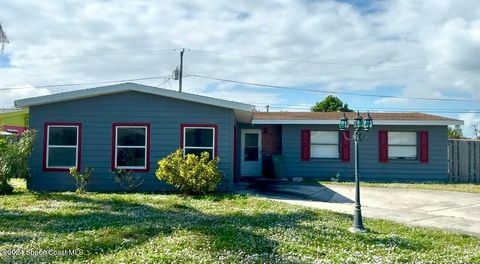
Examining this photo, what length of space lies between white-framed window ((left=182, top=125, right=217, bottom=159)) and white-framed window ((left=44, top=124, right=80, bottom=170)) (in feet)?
11.2

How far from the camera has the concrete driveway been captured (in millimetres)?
8930

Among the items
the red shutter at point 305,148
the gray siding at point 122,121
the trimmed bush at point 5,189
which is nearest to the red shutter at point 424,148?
the red shutter at point 305,148

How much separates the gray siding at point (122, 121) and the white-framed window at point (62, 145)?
0.20 m

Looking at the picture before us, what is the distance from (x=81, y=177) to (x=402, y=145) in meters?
12.8

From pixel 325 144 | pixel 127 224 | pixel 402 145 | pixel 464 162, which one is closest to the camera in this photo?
pixel 127 224

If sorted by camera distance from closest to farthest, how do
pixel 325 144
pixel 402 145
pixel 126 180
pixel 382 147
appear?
1. pixel 126 180
2. pixel 382 147
3. pixel 402 145
4. pixel 325 144

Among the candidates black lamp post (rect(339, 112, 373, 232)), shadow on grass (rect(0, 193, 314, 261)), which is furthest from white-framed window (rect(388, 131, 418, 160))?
black lamp post (rect(339, 112, 373, 232))

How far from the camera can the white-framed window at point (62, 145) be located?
12.8 metres

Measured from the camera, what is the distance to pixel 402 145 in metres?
17.2

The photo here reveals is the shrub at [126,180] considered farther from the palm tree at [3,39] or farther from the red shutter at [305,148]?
the red shutter at [305,148]

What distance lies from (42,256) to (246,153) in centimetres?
1378

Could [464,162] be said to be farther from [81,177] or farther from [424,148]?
[81,177]

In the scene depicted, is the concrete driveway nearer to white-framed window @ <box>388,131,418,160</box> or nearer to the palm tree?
white-framed window @ <box>388,131,418,160</box>

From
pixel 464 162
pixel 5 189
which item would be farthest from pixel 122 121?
pixel 464 162
